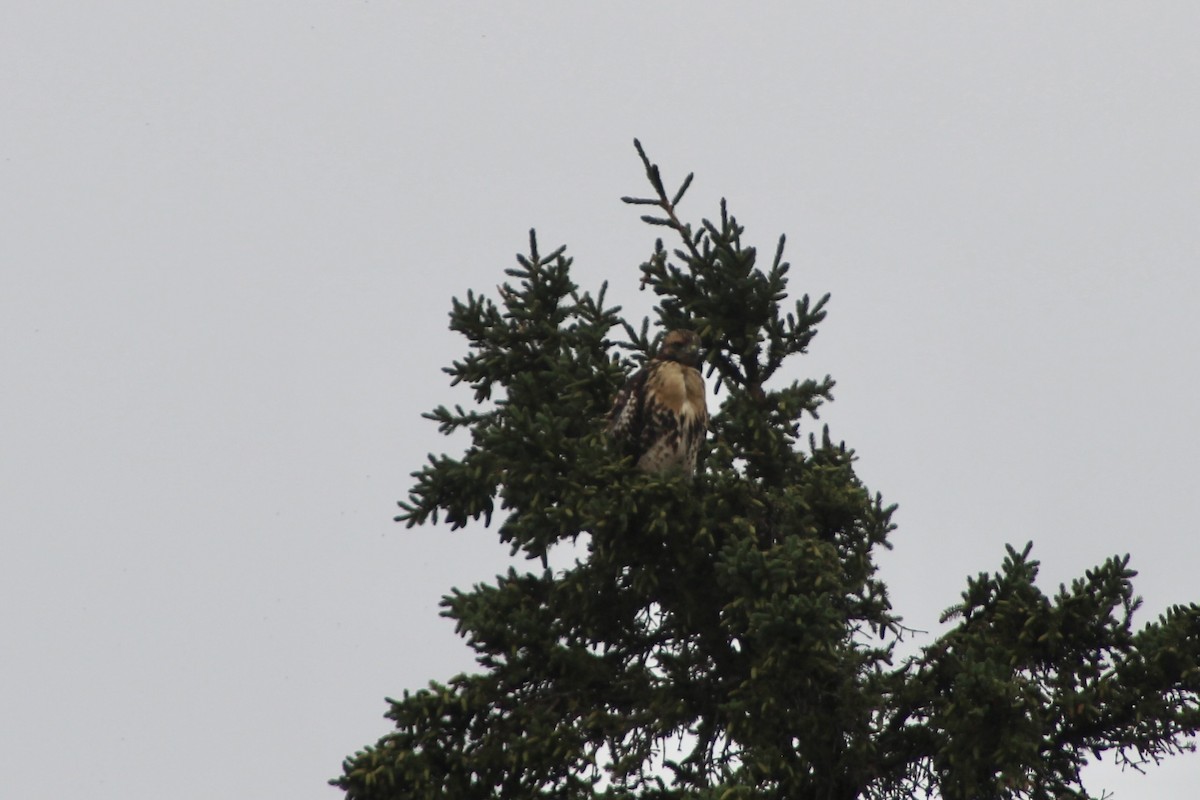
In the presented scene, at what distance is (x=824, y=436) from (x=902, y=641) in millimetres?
1415

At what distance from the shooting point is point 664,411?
1181 cm

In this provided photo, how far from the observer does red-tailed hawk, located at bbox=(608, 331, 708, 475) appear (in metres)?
11.7

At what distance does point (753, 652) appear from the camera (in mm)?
10570

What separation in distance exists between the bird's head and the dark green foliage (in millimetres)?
527

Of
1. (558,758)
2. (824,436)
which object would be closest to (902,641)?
(824,436)

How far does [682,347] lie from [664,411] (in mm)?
454

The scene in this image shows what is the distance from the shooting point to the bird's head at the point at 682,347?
1175 cm

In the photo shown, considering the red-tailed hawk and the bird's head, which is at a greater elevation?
the bird's head

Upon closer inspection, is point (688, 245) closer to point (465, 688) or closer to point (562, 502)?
point (562, 502)

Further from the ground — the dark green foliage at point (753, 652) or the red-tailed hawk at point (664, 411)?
the red-tailed hawk at point (664, 411)

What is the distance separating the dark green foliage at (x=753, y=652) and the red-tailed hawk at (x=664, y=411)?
0.53 m

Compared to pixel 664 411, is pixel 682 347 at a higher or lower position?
higher

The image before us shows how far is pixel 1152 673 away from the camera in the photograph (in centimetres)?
1032

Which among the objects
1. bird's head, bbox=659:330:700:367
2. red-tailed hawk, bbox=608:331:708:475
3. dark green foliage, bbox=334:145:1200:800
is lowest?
dark green foliage, bbox=334:145:1200:800
